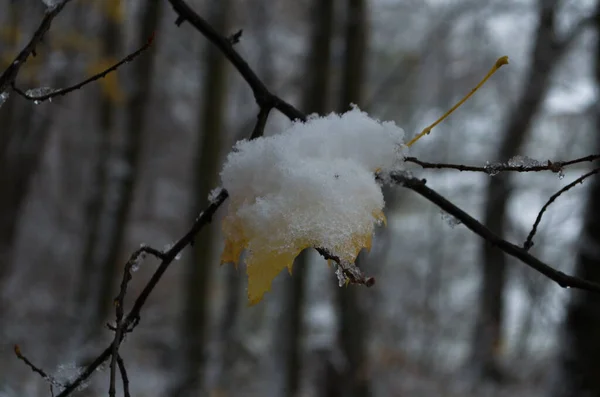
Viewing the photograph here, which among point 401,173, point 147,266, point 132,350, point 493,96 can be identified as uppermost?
point 493,96

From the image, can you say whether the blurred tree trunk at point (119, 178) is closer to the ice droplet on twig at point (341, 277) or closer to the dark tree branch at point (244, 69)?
the dark tree branch at point (244, 69)

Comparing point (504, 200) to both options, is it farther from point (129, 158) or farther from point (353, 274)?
point (353, 274)

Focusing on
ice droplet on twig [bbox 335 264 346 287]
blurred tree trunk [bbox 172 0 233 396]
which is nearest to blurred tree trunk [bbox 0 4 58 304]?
blurred tree trunk [bbox 172 0 233 396]

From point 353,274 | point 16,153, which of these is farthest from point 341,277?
point 16,153

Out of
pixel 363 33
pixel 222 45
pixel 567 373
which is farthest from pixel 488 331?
pixel 222 45

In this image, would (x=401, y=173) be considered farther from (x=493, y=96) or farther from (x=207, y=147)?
(x=493, y=96)
